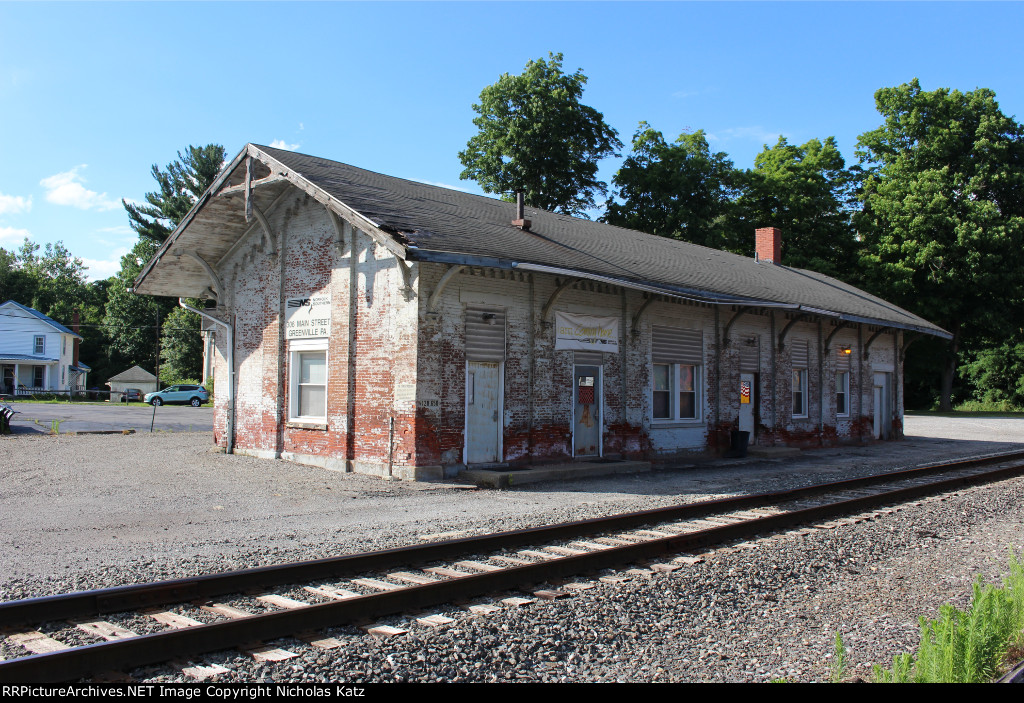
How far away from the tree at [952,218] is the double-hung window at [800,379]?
84.7 feet

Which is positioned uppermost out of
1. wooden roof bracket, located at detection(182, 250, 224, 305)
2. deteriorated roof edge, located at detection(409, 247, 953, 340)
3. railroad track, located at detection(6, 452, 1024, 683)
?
wooden roof bracket, located at detection(182, 250, 224, 305)

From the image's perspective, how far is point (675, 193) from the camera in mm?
44781

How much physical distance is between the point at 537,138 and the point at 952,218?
25191mm

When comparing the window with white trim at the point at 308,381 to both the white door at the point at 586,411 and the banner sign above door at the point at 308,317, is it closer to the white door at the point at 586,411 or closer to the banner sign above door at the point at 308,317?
the banner sign above door at the point at 308,317

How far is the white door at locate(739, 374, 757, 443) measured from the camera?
773 inches

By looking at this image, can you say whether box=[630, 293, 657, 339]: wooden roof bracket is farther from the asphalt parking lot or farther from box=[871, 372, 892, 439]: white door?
the asphalt parking lot

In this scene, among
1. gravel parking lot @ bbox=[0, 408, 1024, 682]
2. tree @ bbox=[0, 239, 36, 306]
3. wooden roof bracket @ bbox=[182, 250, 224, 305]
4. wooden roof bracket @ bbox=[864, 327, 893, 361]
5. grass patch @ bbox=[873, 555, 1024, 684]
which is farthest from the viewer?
tree @ bbox=[0, 239, 36, 306]

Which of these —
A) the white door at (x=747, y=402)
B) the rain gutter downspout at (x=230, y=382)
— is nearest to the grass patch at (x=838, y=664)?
the rain gutter downspout at (x=230, y=382)

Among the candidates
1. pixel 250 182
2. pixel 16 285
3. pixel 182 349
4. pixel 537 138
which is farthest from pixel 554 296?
pixel 16 285

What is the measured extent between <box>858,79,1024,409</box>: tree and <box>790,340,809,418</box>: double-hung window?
84.7 feet

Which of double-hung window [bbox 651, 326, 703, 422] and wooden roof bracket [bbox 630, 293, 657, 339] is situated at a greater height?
wooden roof bracket [bbox 630, 293, 657, 339]

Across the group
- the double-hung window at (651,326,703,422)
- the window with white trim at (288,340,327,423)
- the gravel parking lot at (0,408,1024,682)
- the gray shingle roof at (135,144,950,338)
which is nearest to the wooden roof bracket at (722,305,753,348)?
the gray shingle roof at (135,144,950,338)
